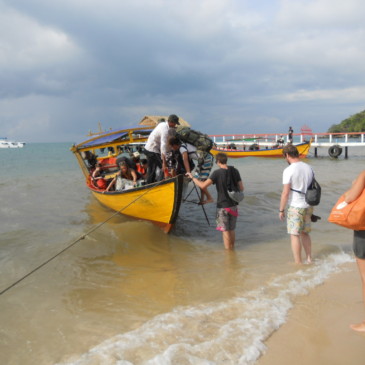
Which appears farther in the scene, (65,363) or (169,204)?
(169,204)

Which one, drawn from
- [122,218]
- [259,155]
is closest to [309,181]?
[122,218]

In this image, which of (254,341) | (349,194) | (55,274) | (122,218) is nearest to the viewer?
(349,194)

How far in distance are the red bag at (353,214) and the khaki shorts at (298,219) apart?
5.95 ft

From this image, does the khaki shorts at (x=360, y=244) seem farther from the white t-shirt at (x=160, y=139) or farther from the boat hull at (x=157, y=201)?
the white t-shirt at (x=160, y=139)

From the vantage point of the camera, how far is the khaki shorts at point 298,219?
4570 millimetres

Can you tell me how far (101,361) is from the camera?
2.84 metres

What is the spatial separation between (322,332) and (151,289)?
→ 2.26 meters

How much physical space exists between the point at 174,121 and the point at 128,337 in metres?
4.46

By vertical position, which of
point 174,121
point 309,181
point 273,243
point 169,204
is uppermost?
point 174,121

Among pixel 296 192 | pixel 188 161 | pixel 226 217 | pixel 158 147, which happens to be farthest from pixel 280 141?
pixel 296 192

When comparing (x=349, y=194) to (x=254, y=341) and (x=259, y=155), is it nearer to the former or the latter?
(x=254, y=341)

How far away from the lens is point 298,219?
15.0 feet

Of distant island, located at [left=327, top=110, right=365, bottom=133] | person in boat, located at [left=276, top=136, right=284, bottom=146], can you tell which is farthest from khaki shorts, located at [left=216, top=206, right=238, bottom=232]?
distant island, located at [left=327, top=110, right=365, bottom=133]

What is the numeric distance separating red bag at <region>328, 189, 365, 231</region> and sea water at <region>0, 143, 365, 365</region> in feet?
4.23
